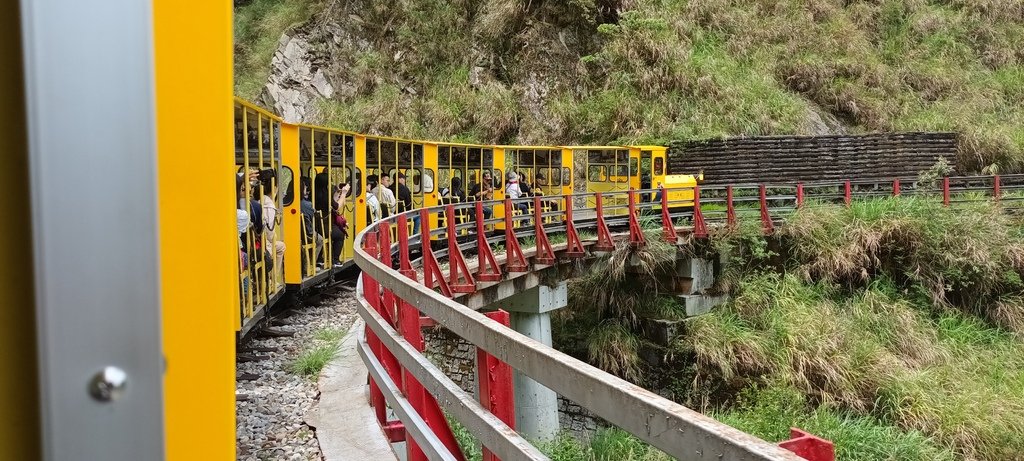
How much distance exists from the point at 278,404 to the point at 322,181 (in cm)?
608

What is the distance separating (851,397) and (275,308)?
9.13 meters

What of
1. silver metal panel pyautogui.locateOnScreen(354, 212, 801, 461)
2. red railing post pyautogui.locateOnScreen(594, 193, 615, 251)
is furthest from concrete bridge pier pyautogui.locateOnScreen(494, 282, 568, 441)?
silver metal panel pyautogui.locateOnScreen(354, 212, 801, 461)

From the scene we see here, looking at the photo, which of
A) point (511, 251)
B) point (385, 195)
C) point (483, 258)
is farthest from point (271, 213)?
point (385, 195)

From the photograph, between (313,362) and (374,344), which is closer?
(374,344)

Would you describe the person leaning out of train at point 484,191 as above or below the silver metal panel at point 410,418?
above

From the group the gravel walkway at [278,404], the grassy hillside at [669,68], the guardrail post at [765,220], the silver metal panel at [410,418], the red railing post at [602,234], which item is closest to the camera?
the silver metal panel at [410,418]

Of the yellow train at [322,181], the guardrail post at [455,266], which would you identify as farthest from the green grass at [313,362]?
the guardrail post at [455,266]

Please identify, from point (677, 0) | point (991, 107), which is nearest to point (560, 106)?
point (677, 0)

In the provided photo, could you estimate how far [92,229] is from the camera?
0.84 metres

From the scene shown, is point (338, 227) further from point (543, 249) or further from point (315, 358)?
point (315, 358)

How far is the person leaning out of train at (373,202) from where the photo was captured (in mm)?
12688

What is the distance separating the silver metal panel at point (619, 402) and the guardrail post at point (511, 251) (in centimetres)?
806

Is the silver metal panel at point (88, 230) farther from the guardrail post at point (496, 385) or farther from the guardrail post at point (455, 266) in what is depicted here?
the guardrail post at point (455, 266)

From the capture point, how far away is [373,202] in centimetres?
1267
